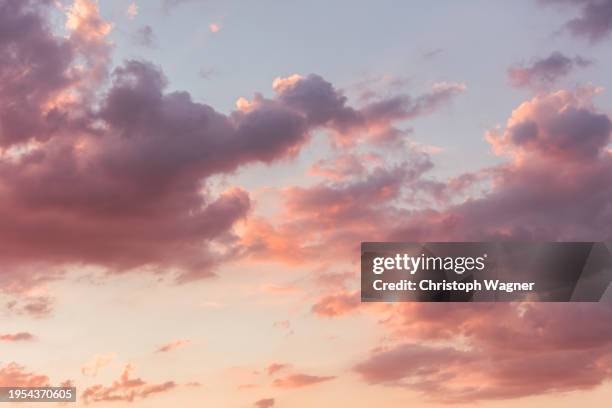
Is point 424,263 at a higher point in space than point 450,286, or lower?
higher

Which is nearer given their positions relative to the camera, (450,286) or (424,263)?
(450,286)

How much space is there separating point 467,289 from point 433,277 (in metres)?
3.76

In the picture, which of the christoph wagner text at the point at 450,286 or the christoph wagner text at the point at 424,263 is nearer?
the christoph wagner text at the point at 450,286

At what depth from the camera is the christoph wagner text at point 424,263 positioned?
9725 centimetres

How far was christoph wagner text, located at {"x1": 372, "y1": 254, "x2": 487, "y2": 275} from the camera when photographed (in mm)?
97250

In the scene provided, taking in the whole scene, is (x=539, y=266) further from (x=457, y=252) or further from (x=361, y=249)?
(x=361, y=249)

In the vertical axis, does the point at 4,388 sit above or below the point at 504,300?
below

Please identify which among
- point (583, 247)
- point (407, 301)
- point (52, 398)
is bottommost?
point (52, 398)

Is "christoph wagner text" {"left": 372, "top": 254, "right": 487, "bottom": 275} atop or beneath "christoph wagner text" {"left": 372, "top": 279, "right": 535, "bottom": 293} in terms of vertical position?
atop

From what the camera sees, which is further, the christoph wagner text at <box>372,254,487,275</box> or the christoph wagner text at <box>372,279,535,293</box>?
the christoph wagner text at <box>372,254,487,275</box>

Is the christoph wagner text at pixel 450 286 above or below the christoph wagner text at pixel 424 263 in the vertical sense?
below

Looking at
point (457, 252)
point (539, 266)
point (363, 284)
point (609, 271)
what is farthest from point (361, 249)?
point (609, 271)

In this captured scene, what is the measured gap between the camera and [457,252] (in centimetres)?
9750

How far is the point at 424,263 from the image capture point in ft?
320
